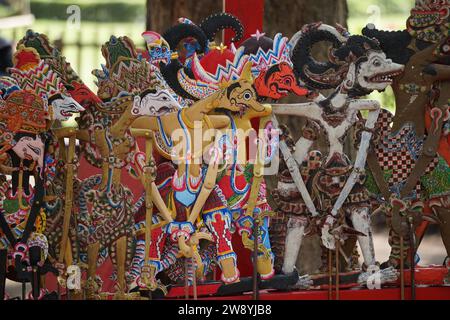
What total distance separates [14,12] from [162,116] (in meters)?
7.84

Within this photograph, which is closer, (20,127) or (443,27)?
(20,127)

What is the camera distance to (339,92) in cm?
572

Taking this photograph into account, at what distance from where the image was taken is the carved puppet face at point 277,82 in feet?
18.6

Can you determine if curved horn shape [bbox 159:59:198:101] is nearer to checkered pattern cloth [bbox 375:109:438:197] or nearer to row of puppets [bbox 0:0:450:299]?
row of puppets [bbox 0:0:450:299]

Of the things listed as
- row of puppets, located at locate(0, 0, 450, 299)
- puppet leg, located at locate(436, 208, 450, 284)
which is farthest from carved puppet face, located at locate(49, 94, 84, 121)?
puppet leg, located at locate(436, 208, 450, 284)

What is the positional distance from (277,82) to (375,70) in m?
0.49

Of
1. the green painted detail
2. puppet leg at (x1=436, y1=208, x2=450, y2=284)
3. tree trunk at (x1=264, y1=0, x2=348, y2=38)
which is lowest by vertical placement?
puppet leg at (x1=436, y1=208, x2=450, y2=284)

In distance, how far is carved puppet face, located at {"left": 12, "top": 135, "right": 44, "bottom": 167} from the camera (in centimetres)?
534

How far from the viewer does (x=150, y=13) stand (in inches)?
325

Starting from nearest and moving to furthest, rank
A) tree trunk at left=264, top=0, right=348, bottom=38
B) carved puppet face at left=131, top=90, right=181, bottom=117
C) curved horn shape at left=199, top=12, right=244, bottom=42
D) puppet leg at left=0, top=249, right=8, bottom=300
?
puppet leg at left=0, top=249, right=8, bottom=300 < carved puppet face at left=131, top=90, right=181, bottom=117 < curved horn shape at left=199, top=12, right=244, bottom=42 < tree trunk at left=264, top=0, right=348, bottom=38

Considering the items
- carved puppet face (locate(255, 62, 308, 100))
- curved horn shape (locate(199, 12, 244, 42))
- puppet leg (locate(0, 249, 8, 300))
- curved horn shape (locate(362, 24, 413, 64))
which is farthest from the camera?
curved horn shape (locate(199, 12, 244, 42))

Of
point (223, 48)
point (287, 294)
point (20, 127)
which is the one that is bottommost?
point (287, 294)

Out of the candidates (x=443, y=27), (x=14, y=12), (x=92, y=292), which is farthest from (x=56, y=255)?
(x=14, y=12)

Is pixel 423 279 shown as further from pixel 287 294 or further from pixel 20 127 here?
pixel 20 127
